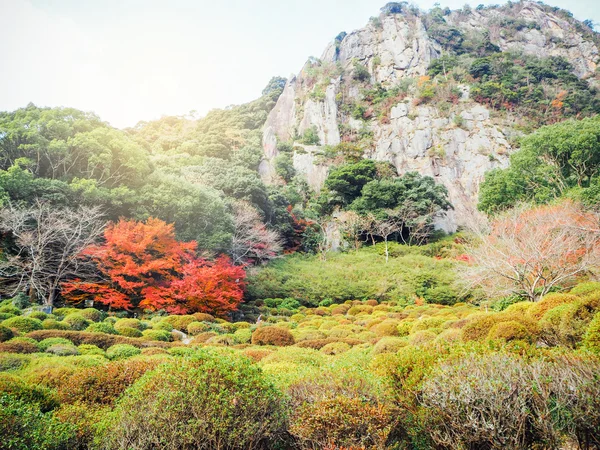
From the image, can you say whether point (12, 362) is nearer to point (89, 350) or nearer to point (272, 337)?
point (89, 350)

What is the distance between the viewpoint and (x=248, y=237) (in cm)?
2195

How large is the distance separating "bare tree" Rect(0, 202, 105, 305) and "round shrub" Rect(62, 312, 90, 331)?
4.24 m

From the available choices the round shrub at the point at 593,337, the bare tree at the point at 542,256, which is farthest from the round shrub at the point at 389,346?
the bare tree at the point at 542,256

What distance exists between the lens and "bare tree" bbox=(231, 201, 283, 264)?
21864mm

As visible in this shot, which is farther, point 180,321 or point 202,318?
point 202,318

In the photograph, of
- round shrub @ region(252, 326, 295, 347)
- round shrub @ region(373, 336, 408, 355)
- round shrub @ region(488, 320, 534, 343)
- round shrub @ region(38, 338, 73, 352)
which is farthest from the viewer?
round shrub @ region(252, 326, 295, 347)

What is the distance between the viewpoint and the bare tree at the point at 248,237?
71.7 feet

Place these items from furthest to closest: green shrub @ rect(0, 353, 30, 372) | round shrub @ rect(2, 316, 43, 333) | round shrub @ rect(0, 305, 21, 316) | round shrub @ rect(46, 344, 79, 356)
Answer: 1. round shrub @ rect(0, 305, 21, 316)
2. round shrub @ rect(2, 316, 43, 333)
3. round shrub @ rect(46, 344, 79, 356)
4. green shrub @ rect(0, 353, 30, 372)

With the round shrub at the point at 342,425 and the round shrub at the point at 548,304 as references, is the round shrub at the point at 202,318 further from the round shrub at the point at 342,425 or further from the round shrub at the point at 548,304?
the round shrub at the point at 342,425

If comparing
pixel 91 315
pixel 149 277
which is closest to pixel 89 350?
pixel 91 315

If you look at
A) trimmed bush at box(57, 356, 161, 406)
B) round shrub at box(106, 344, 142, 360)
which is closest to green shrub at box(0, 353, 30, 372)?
round shrub at box(106, 344, 142, 360)

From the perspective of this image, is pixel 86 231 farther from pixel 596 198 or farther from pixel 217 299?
pixel 596 198

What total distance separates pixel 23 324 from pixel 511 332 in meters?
12.3

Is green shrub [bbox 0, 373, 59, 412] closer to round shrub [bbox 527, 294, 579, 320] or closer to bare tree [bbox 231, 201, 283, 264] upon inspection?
round shrub [bbox 527, 294, 579, 320]
